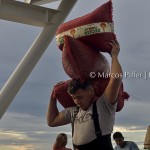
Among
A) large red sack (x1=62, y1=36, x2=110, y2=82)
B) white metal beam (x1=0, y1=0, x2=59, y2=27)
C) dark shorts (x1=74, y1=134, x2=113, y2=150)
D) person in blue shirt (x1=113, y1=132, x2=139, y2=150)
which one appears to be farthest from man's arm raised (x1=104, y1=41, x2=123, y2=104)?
white metal beam (x1=0, y1=0, x2=59, y2=27)

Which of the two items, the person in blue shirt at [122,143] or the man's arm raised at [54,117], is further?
the person in blue shirt at [122,143]

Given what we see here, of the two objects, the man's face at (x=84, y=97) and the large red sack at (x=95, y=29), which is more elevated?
the large red sack at (x=95, y=29)

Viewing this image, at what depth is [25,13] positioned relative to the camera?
8.57m

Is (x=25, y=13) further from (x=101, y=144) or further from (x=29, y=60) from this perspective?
(x=101, y=144)

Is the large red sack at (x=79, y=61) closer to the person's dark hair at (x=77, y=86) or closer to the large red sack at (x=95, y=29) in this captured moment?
the large red sack at (x=95, y=29)

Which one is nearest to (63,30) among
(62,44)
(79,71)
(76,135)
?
(62,44)

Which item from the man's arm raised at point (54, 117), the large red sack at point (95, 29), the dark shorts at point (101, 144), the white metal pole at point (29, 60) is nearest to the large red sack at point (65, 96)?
the man's arm raised at point (54, 117)

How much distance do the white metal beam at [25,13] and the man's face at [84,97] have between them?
571 cm

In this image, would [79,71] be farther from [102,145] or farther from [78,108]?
[102,145]

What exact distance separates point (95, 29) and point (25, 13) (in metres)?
5.37

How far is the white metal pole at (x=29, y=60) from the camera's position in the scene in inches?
330

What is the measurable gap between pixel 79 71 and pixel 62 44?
0.45 m

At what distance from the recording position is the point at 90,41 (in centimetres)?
340

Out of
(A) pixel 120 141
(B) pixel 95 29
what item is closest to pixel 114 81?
(B) pixel 95 29
